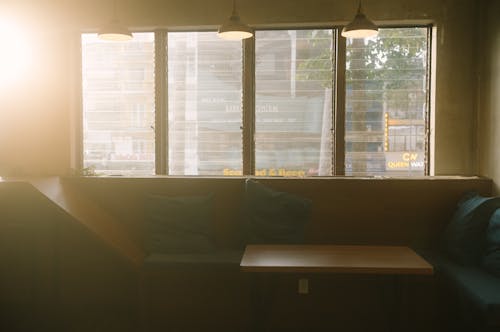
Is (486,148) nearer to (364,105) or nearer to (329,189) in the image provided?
(364,105)

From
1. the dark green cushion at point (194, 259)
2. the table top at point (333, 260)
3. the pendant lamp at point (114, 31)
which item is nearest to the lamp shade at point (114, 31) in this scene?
the pendant lamp at point (114, 31)

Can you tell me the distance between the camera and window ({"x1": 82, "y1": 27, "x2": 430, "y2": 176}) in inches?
187

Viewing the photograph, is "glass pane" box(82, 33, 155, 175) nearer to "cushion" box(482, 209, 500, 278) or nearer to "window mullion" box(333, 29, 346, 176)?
"window mullion" box(333, 29, 346, 176)

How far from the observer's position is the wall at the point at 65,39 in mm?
4660

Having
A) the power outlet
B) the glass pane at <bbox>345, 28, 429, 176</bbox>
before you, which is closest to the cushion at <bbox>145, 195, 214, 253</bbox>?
the power outlet

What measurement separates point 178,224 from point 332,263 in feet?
4.92

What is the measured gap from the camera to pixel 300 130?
4855 mm

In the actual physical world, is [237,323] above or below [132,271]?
below

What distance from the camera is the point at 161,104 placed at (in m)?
4.96

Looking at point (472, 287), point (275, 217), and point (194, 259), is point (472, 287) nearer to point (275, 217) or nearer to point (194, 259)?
point (275, 217)

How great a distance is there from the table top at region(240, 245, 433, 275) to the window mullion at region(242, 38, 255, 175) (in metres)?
1.59

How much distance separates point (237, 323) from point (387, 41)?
121 inches

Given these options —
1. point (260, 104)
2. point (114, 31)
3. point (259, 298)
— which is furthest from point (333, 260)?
point (114, 31)

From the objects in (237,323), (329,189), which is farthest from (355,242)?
(237,323)
